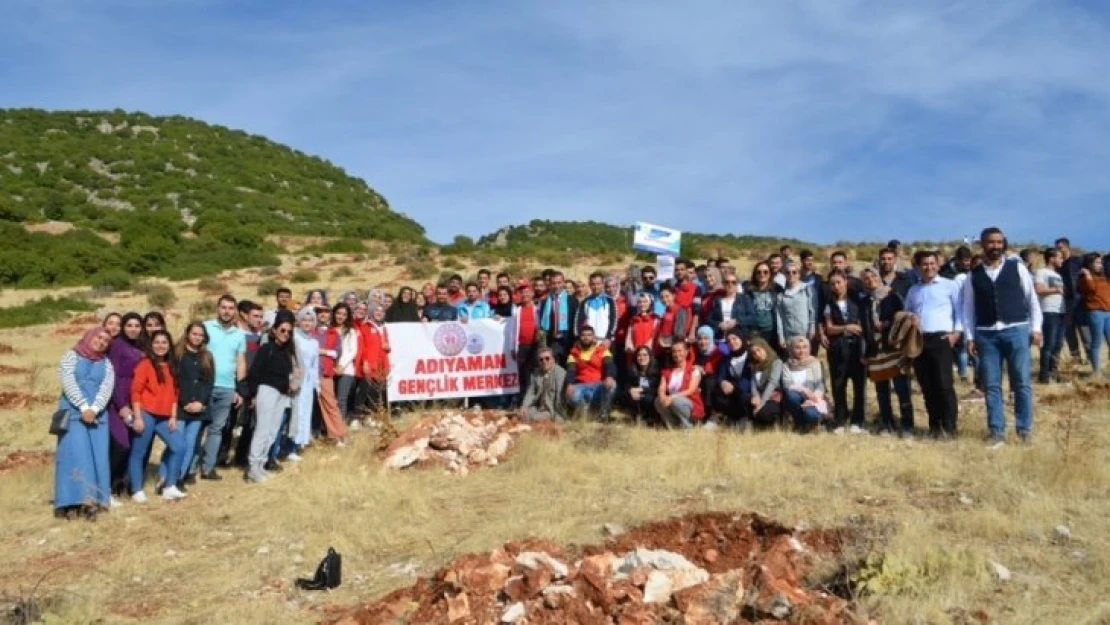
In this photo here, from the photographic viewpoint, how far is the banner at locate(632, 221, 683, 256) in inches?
498

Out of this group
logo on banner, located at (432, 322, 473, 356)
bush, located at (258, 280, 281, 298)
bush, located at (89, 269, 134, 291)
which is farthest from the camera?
bush, located at (89, 269, 134, 291)

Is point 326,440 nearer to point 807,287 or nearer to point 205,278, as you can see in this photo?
point 807,287

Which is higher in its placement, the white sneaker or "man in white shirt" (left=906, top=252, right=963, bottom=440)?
"man in white shirt" (left=906, top=252, right=963, bottom=440)

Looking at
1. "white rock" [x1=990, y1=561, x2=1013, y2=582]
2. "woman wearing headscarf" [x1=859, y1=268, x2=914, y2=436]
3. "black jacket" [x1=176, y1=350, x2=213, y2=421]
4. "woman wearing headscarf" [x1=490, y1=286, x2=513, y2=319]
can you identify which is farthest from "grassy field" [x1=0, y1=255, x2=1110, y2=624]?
"woman wearing headscarf" [x1=490, y1=286, x2=513, y2=319]

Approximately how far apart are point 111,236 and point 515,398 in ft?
105

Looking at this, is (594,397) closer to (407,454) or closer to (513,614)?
(407,454)

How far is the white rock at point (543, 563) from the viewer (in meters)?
5.28

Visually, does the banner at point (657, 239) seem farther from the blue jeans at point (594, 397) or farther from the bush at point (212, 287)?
the bush at point (212, 287)

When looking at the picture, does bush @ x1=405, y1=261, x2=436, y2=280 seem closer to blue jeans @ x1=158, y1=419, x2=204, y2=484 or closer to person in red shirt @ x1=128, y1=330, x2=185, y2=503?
blue jeans @ x1=158, y1=419, x2=204, y2=484

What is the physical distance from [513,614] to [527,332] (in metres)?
7.17

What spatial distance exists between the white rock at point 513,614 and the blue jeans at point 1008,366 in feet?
18.6

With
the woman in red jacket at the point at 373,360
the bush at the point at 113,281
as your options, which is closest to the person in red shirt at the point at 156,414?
the woman in red jacket at the point at 373,360

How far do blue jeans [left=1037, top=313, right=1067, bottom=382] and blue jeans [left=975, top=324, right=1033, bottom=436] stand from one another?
13.1 ft

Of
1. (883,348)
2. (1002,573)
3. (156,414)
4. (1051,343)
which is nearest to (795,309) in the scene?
(883,348)
